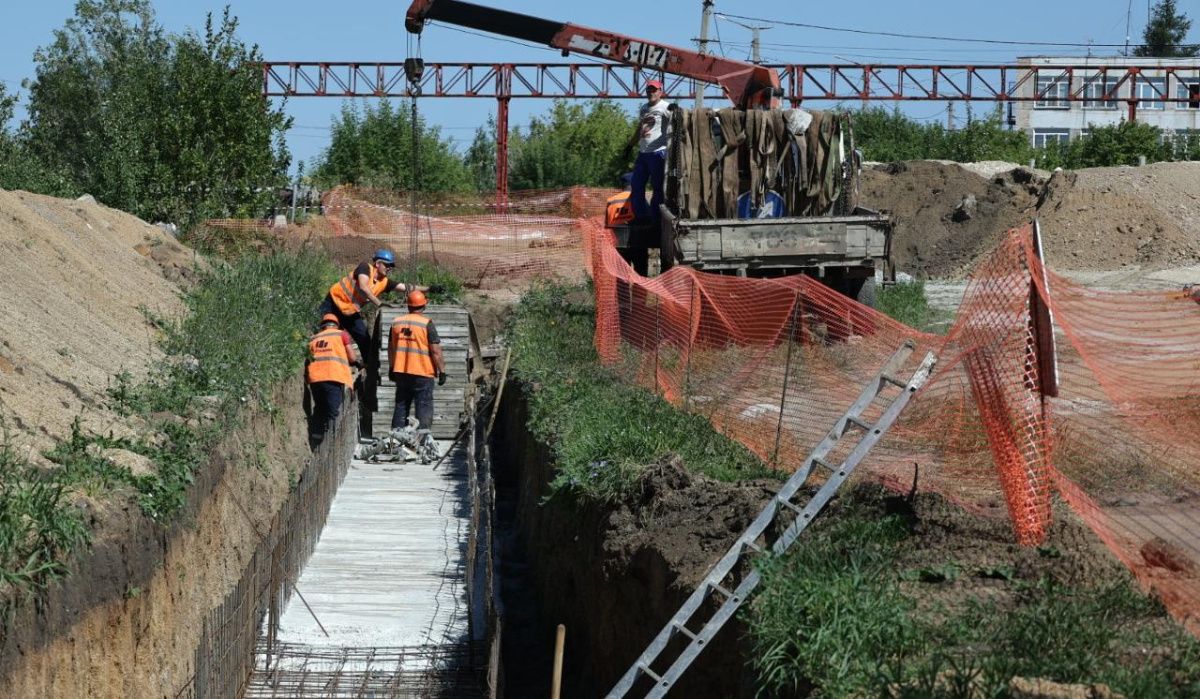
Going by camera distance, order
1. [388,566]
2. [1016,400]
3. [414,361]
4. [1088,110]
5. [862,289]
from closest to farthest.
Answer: [1016,400] → [388,566] → [414,361] → [862,289] → [1088,110]

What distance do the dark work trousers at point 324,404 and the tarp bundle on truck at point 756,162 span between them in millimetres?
4058

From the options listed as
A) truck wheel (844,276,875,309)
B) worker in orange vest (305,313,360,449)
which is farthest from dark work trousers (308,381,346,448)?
truck wheel (844,276,875,309)

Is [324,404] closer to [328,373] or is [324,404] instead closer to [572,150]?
[328,373]

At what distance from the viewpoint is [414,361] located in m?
16.0

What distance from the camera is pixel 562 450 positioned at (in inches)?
443

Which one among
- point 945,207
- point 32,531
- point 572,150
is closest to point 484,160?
point 572,150

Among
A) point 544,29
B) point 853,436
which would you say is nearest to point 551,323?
point 544,29

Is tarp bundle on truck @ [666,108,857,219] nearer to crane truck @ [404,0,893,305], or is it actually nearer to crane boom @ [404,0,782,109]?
crane truck @ [404,0,893,305]

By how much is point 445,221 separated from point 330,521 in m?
13.2

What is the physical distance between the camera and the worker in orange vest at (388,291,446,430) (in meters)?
16.1

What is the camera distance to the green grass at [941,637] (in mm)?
5473

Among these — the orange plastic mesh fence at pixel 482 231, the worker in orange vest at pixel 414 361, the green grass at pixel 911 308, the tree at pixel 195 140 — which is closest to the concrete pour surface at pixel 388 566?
the worker in orange vest at pixel 414 361

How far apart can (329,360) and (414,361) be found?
3.02 feet

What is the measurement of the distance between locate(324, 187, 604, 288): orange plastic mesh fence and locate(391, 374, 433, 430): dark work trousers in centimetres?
417
